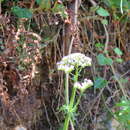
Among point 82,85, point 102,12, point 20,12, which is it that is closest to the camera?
point 82,85

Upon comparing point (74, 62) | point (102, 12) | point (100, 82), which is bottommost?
point (100, 82)

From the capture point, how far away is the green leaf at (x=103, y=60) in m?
1.48

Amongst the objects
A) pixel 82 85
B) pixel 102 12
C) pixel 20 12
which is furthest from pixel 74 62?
pixel 102 12

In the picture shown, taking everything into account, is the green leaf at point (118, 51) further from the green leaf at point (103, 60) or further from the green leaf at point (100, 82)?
the green leaf at point (100, 82)

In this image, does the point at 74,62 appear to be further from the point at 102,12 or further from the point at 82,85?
the point at 102,12

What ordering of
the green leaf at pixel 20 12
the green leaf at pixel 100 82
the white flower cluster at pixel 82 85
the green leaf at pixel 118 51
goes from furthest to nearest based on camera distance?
1. the green leaf at pixel 118 51
2. the green leaf at pixel 100 82
3. the green leaf at pixel 20 12
4. the white flower cluster at pixel 82 85

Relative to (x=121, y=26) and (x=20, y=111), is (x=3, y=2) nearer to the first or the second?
(x=20, y=111)

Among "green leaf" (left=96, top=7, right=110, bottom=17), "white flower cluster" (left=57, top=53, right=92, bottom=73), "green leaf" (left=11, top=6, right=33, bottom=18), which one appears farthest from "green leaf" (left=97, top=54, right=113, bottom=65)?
"white flower cluster" (left=57, top=53, right=92, bottom=73)

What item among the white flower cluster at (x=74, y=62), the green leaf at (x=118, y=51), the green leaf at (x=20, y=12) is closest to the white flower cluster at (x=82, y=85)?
the white flower cluster at (x=74, y=62)

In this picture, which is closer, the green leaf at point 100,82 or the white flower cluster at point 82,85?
the white flower cluster at point 82,85

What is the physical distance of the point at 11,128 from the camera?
1.22m

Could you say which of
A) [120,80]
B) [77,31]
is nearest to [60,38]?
[77,31]

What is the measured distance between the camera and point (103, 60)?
4.89 ft

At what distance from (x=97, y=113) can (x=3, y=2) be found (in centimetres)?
76
